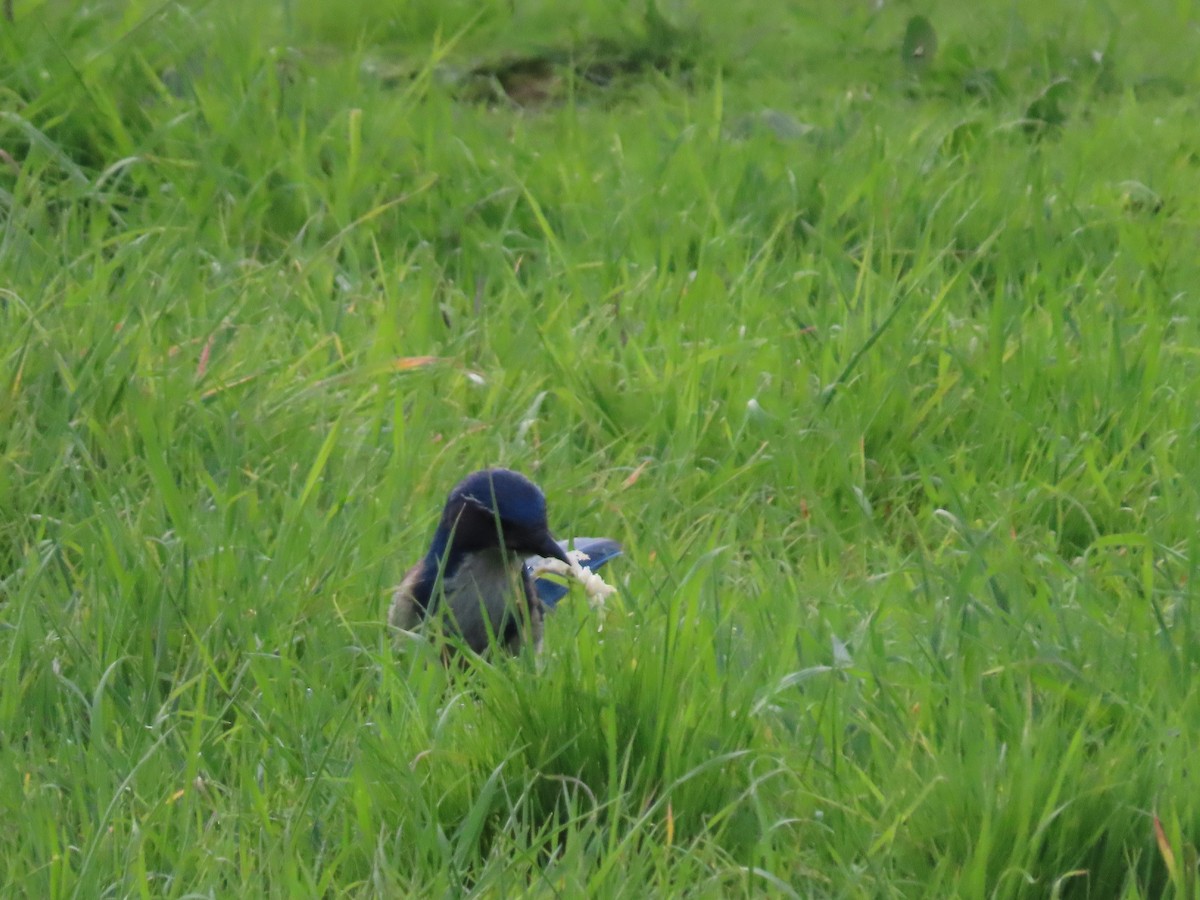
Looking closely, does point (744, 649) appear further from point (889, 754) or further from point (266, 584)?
point (266, 584)

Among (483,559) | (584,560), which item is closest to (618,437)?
(584,560)

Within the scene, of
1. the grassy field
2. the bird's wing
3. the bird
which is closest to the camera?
the grassy field

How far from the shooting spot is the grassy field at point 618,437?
2541 millimetres

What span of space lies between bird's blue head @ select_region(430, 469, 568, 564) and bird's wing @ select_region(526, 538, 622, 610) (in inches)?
9.3

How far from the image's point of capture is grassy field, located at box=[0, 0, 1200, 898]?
254 centimetres

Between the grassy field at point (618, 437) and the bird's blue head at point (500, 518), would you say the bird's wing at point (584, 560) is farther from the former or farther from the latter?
the bird's blue head at point (500, 518)

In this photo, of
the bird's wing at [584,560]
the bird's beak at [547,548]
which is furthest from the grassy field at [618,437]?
the bird's beak at [547,548]

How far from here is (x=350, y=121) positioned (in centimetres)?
521

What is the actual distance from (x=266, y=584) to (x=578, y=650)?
0.67 metres

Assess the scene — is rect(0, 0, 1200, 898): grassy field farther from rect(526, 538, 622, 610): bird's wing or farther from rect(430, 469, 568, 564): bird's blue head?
rect(430, 469, 568, 564): bird's blue head

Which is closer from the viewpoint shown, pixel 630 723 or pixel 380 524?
pixel 630 723

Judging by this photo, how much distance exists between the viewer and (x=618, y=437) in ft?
13.3

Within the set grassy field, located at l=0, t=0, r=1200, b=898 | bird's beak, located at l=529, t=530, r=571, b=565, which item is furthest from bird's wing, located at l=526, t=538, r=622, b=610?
bird's beak, located at l=529, t=530, r=571, b=565

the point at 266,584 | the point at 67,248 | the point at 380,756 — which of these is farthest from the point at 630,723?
the point at 67,248
